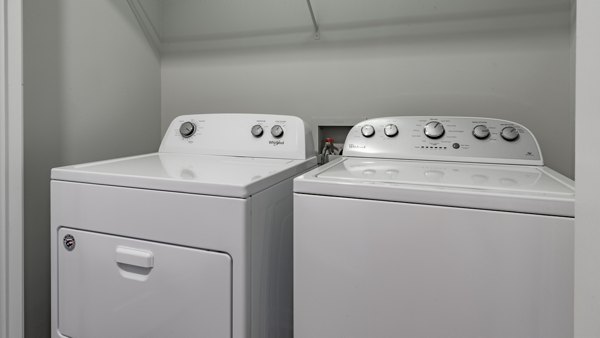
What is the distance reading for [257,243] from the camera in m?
0.91

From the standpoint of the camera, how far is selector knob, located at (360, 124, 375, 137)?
139 centimetres

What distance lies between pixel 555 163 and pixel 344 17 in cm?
106

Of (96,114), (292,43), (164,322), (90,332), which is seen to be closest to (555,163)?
(292,43)

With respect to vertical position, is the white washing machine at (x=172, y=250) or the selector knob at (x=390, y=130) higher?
the selector knob at (x=390, y=130)

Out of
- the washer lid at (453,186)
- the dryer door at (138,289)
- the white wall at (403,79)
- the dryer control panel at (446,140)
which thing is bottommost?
the dryer door at (138,289)

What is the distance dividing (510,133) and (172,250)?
1.14 metres

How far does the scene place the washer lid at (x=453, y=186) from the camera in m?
0.71

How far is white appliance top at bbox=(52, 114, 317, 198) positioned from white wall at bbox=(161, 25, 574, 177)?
0.36 meters

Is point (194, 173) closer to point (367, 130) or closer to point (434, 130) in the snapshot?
point (367, 130)

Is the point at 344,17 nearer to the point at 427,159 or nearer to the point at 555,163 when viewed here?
the point at 427,159
